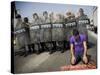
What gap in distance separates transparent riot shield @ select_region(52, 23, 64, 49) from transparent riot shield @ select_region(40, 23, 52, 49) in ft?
0.13

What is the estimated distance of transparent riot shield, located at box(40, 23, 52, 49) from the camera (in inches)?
64.6

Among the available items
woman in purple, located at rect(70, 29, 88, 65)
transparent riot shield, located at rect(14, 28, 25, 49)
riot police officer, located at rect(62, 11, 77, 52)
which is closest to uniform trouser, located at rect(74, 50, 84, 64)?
woman in purple, located at rect(70, 29, 88, 65)

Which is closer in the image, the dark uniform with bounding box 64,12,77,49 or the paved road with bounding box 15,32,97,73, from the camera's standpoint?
the paved road with bounding box 15,32,97,73

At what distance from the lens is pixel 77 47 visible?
1749 mm

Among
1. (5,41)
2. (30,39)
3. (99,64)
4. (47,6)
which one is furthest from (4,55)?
(99,64)

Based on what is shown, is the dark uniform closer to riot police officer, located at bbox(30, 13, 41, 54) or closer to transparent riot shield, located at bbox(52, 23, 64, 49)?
transparent riot shield, located at bbox(52, 23, 64, 49)

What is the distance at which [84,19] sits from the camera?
70.0 inches

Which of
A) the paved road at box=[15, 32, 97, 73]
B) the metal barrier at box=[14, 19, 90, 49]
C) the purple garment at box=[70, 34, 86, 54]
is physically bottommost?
the paved road at box=[15, 32, 97, 73]

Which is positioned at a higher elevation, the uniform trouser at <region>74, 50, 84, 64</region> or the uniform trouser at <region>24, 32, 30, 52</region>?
the uniform trouser at <region>24, 32, 30, 52</region>

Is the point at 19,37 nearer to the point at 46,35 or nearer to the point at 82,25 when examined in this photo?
the point at 46,35

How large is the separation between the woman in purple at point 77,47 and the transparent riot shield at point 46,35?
8.0 inches

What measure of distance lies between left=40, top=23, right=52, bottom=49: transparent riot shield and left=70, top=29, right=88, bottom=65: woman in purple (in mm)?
203

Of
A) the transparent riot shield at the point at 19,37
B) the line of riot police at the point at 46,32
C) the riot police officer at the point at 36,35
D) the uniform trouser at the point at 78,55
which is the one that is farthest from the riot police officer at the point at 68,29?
the transparent riot shield at the point at 19,37

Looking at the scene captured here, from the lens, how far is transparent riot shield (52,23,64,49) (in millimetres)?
1682
